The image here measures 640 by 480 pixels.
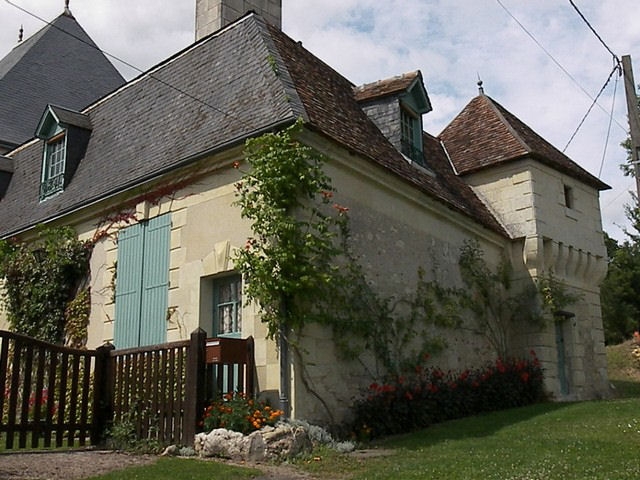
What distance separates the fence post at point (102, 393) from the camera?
30.1 ft

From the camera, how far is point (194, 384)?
27.0 ft

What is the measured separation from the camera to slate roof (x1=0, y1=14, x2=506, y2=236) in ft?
33.5

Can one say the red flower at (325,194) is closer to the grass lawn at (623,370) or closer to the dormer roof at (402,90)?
the dormer roof at (402,90)

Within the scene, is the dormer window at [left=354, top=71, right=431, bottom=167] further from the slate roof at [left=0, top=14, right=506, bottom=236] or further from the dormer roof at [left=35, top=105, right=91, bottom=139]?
the dormer roof at [left=35, top=105, right=91, bottom=139]

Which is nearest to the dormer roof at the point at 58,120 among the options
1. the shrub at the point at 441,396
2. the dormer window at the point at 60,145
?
the dormer window at the point at 60,145

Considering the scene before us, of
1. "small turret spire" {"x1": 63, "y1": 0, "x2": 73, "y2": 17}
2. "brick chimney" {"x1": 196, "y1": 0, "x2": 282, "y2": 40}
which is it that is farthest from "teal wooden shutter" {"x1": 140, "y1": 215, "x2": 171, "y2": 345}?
"small turret spire" {"x1": 63, "y1": 0, "x2": 73, "y2": 17}

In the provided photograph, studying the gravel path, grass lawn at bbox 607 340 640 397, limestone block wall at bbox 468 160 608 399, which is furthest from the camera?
grass lawn at bbox 607 340 640 397

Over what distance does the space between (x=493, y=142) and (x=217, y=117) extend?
7539 millimetres

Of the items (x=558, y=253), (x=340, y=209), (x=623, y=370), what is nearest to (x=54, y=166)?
(x=340, y=209)

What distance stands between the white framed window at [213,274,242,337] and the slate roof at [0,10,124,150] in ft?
35.5

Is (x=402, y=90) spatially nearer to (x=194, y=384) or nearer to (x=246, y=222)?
(x=246, y=222)

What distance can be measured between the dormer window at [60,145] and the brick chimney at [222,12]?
3.03 m

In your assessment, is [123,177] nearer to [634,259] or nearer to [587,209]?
[587,209]

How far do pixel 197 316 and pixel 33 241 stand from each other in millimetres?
5049
